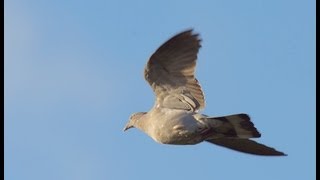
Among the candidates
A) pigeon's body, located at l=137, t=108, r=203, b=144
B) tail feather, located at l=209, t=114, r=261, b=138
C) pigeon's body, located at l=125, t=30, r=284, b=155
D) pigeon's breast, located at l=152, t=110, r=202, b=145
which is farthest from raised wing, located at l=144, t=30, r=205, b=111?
tail feather, located at l=209, t=114, r=261, b=138

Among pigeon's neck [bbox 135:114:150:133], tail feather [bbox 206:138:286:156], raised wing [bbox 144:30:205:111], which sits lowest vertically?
tail feather [bbox 206:138:286:156]

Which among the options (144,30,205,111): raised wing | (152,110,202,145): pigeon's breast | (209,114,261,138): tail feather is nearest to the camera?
(209,114,261,138): tail feather

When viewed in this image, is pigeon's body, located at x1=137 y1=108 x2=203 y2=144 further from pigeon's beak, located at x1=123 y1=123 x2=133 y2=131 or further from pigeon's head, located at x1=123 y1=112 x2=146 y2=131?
pigeon's beak, located at x1=123 y1=123 x2=133 y2=131

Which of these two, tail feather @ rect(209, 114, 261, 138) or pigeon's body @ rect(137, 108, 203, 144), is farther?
pigeon's body @ rect(137, 108, 203, 144)

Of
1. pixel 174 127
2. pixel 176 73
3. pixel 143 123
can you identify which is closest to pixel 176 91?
pixel 176 73

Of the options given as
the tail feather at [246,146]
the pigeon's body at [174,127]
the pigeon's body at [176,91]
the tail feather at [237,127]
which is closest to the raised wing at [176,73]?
the pigeon's body at [176,91]

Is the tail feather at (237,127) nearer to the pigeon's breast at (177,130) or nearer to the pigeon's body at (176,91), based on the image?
the pigeon's body at (176,91)
